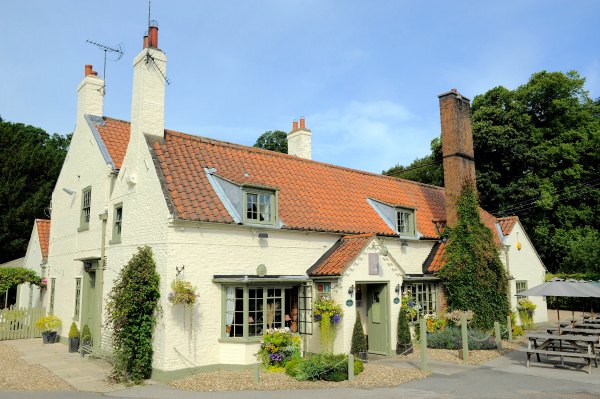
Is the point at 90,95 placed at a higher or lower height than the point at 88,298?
higher

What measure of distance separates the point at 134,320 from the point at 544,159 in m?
33.9

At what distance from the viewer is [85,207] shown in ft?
64.8

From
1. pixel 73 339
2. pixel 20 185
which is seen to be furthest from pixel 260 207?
pixel 20 185

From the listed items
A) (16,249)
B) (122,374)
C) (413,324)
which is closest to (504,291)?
(413,324)

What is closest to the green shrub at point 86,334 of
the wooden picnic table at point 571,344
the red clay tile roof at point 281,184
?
the red clay tile roof at point 281,184

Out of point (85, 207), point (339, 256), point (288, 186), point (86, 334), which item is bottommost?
point (86, 334)

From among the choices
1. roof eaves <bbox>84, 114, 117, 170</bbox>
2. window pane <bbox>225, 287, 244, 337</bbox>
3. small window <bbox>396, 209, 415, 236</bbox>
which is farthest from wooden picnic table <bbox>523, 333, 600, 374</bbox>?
roof eaves <bbox>84, 114, 117, 170</bbox>

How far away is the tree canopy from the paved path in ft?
80.9

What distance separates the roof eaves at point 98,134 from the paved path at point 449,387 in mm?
7453

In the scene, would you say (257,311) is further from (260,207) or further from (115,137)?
(115,137)

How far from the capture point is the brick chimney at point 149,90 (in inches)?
618

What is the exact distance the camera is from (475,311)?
19.3 metres

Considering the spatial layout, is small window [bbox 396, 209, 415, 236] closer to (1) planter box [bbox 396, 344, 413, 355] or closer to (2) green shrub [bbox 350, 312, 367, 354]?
(1) planter box [bbox 396, 344, 413, 355]

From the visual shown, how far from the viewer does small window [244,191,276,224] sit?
15.6m
